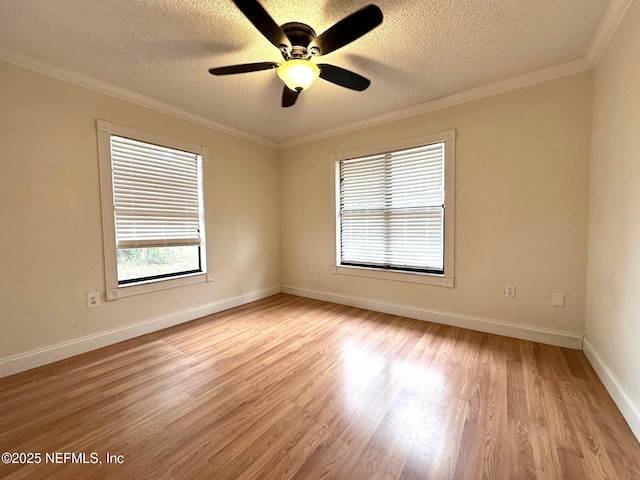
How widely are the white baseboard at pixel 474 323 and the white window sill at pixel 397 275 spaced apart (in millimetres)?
327

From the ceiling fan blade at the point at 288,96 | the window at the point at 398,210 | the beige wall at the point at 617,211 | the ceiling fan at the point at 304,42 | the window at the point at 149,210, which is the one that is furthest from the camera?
the window at the point at 398,210

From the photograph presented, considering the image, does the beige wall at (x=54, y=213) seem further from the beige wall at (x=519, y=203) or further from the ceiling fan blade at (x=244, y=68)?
the beige wall at (x=519, y=203)

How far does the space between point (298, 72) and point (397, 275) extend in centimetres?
241

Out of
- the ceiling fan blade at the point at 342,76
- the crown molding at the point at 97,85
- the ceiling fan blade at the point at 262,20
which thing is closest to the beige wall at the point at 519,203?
the ceiling fan blade at the point at 342,76

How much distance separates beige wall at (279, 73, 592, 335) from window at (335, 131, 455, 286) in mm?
127

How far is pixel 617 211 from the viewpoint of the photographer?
1697 millimetres

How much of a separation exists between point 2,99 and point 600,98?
4.51m

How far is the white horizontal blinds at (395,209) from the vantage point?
9.85 feet

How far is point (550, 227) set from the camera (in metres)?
2.36

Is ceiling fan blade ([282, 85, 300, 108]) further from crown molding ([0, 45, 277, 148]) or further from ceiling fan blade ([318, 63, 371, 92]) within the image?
crown molding ([0, 45, 277, 148])

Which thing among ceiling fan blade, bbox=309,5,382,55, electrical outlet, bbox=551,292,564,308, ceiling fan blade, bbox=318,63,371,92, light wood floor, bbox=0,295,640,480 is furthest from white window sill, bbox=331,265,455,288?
ceiling fan blade, bbox=309,5,382,55

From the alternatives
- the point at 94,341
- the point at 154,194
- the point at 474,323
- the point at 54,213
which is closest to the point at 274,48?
the point at 154,194

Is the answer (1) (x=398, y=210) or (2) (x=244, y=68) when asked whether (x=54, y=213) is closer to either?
(2) (x=244, y=68)

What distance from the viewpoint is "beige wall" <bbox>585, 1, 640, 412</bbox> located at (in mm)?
1480
